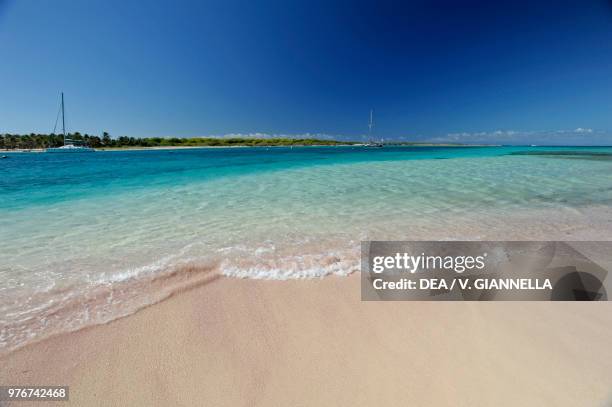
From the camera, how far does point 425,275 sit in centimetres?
309

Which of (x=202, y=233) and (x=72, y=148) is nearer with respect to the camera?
(x=202, y=233)

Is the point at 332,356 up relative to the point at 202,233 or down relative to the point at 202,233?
down

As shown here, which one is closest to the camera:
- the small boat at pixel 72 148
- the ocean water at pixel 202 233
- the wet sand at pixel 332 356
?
the wet sand at pixel 332 356

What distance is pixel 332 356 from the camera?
188 cm

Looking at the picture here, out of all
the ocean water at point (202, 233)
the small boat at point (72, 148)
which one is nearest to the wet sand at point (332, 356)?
the ocean water at point (202, 233)

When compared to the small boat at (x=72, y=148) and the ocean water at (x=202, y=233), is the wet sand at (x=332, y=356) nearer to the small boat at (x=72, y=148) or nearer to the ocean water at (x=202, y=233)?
the ocean water at (x=202, y=233)

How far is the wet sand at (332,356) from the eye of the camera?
1.62m

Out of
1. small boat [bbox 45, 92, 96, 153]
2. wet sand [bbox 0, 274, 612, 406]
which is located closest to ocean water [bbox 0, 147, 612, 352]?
wet sand [bbox 0, 274, 612, 406]

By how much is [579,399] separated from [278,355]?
190 cm

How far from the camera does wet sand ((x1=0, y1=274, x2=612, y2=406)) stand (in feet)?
5.31

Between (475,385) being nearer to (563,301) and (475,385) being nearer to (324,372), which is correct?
(324,372)

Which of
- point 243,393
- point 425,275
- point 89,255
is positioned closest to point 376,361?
point 243,393

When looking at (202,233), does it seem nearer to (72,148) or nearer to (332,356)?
(332,356)

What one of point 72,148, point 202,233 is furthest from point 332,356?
point 72,148
